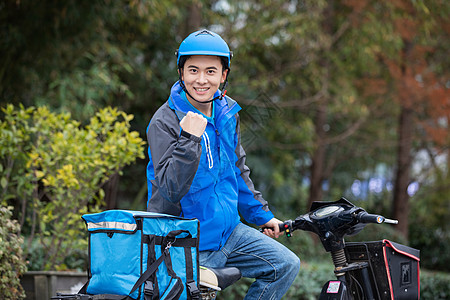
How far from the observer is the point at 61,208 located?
16.4ft

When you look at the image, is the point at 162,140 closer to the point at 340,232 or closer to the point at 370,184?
the point at 340,232

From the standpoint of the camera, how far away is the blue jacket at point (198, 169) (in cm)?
249

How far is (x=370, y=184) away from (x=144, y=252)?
1602 centimetres

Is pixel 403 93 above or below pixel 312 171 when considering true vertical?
above

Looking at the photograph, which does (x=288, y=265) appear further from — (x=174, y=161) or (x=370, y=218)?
(x=174, y=161)

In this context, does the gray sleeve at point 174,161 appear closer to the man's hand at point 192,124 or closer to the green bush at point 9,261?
the man's hand at point 192,124

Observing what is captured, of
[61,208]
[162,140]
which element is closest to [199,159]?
[162,140]

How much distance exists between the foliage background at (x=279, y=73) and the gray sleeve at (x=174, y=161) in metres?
3.96

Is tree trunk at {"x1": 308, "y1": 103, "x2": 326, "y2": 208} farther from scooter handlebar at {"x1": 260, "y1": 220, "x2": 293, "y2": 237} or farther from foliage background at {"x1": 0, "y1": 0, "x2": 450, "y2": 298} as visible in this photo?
scooter handlebar at {"x1": 260, "y1": 220, "x2": 293, "y2": 237}

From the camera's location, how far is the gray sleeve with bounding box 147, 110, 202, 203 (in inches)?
96.9

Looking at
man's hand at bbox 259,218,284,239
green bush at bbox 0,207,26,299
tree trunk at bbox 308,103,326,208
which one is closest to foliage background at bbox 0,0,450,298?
tree trunk at bbox 308,103,326,208

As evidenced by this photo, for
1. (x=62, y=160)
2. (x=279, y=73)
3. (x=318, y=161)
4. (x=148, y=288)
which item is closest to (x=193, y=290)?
(x=148, y=288)

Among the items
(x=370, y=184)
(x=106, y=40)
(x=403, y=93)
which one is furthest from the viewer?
(x=370, y=184)

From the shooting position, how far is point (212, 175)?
8.98 ft
